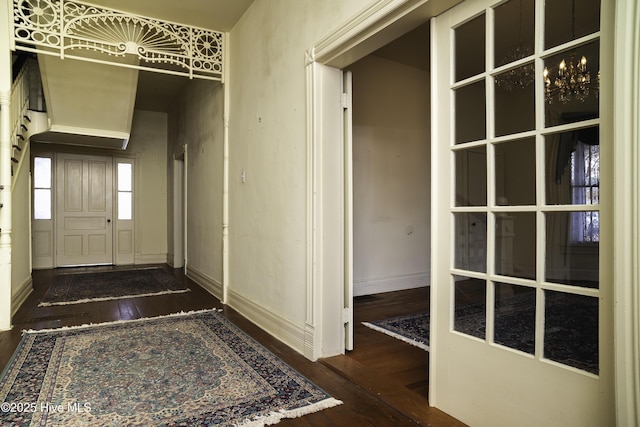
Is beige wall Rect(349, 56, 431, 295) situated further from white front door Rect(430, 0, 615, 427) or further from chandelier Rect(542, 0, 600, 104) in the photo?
chandelier Rect(542, 0, 600, 104)

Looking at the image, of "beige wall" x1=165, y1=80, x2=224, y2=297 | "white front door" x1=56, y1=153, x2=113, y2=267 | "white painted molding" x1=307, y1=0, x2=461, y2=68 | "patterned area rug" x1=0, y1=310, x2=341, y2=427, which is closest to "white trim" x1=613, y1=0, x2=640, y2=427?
"white painted molding" x1=307, y1=0, x2=461, y2=68

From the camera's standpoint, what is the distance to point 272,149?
341 cm

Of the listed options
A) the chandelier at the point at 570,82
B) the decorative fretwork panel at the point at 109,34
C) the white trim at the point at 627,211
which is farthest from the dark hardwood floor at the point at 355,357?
the decorative fretwork panel at the point at 109,34

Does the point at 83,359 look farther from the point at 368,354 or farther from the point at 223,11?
the point at 223,11

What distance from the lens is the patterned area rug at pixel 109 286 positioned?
4.75 meters

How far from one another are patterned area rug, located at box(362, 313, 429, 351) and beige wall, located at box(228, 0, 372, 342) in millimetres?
912

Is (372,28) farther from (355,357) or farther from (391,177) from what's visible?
(391,177)

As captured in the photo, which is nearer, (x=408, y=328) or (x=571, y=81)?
(x=571, y=81)

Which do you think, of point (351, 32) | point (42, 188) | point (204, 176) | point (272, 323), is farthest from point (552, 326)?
point (42, 188)

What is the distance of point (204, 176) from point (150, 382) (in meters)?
3.39

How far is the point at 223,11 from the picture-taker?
396 cm

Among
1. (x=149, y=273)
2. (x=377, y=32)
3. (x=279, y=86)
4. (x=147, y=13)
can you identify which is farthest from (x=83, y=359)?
(x=149, y=273)

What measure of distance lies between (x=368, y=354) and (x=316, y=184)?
1.31 m

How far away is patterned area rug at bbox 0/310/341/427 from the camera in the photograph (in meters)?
2.01
